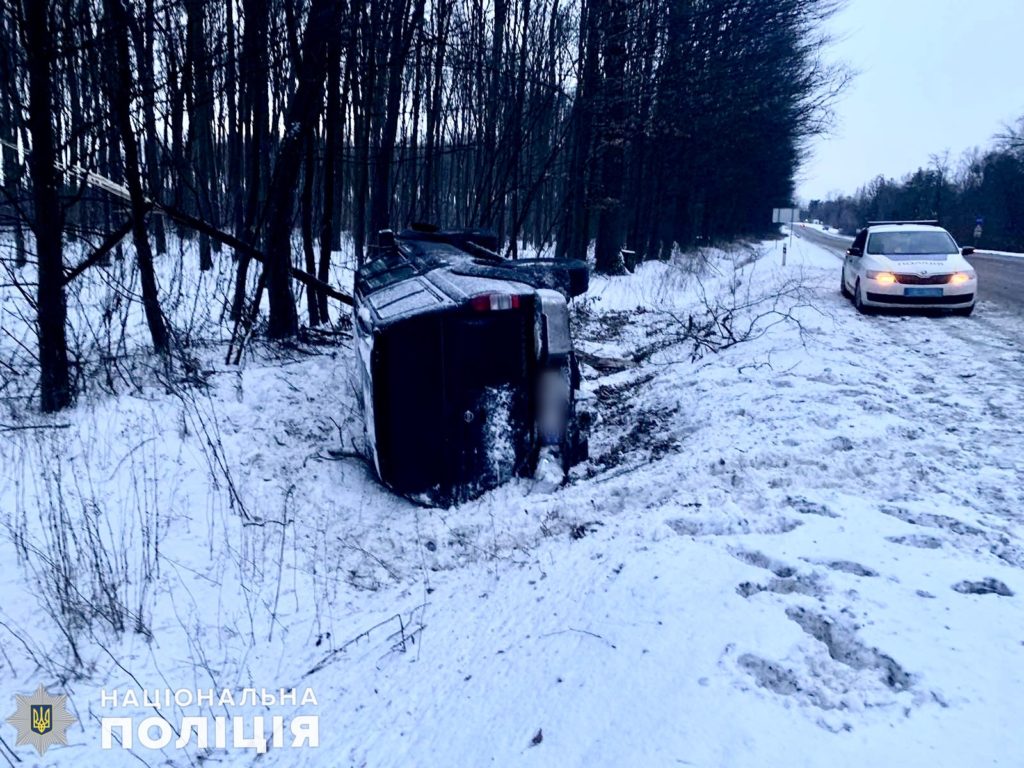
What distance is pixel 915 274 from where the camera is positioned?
1177 centimetres

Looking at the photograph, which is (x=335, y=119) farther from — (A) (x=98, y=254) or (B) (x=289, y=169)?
(A) (x=98, y=254)

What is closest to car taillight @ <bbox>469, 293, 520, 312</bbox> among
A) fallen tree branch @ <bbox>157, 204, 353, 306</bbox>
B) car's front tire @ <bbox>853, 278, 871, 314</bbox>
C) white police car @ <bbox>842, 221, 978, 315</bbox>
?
fallen tree branch @ <bbox>157, 204, 353, 306</bbox>

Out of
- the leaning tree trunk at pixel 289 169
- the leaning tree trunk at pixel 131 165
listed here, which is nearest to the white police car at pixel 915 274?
the leaning tree trunk at pixel 289 169

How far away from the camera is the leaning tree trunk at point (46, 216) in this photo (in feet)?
19.4

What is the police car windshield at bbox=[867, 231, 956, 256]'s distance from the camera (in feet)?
41.9

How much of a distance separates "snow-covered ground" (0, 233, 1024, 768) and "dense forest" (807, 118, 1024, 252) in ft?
172

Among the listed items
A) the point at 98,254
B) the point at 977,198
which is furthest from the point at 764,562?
the point at 977,198

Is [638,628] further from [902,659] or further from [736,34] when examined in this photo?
[736,34]

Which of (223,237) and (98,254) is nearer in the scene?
(98,254)

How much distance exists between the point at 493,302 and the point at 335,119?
6421 mm

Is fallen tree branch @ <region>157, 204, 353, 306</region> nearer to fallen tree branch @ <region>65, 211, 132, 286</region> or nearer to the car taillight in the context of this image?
fallen tree branch @ <region>65, 211, 132, 286</region>

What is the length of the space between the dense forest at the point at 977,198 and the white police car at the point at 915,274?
139 ft

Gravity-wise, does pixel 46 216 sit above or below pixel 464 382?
above

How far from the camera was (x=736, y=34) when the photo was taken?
1806 centimetres
